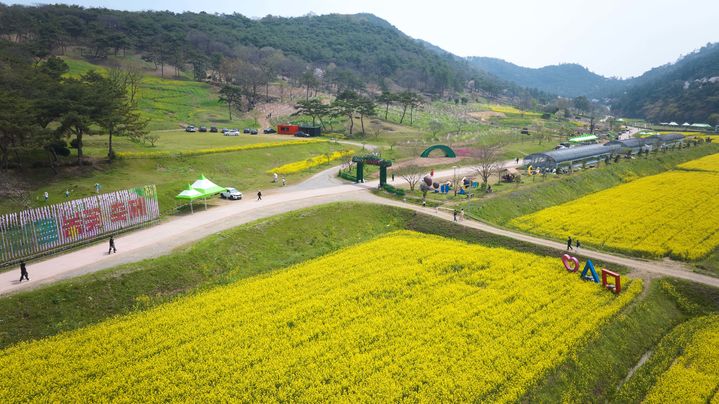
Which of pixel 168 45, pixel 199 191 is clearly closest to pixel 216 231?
pixel 199 191

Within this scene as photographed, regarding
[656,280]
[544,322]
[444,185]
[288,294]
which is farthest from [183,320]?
[444,185]

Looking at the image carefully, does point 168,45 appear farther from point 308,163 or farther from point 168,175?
point 168,175

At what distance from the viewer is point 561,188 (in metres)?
54.7

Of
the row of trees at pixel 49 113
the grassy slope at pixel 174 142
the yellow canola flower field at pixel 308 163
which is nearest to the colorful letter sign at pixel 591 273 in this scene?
the yellow canola flower field at pixel 308 163

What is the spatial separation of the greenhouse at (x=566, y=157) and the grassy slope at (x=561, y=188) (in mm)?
3602

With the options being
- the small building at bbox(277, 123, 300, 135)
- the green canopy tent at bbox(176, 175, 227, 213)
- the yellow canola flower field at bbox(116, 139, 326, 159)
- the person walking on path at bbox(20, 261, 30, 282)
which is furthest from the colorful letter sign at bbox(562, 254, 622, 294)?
the small building at bbox(277, 123, 300, 135)

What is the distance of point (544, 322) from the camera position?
2309 cm

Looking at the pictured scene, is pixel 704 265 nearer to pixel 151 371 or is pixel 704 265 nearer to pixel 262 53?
pixel 151 371

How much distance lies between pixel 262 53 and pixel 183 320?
165365 millimetres

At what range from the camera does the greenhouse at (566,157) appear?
64.8 metres

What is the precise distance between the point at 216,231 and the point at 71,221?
10.00 meters

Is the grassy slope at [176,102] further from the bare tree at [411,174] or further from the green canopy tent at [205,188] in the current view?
the bare tree at [411,174]

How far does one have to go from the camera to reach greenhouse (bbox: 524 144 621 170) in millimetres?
64750

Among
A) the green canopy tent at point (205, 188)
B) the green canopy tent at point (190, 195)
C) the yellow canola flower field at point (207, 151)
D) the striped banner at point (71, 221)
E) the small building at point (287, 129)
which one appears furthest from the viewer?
the small building at point (287, 129)
